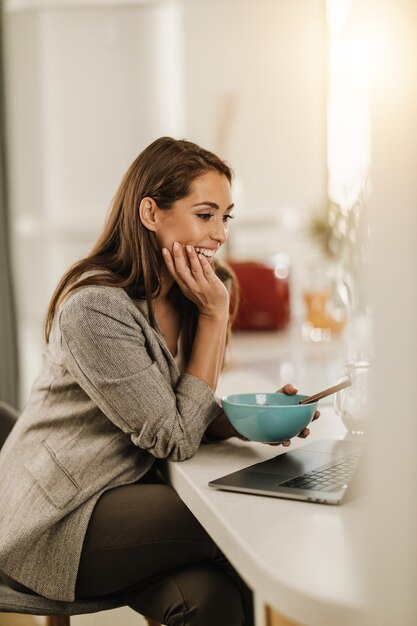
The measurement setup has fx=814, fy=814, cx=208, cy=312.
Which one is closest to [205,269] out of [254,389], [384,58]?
[254,389]

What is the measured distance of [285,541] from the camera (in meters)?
0.84

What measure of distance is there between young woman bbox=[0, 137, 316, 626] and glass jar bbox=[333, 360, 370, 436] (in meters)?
0.19

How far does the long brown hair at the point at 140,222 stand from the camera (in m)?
1.38

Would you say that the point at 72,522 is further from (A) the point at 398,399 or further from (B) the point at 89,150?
(B) the point at 89,150

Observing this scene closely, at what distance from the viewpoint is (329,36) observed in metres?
4.11

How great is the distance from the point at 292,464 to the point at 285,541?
31 cm

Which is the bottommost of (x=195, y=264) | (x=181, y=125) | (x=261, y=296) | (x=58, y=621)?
(x=58, y=621)

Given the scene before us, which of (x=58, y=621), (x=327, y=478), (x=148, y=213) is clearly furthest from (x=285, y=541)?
(x=148, y=213)

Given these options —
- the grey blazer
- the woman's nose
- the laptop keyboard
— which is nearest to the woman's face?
the woman's nose

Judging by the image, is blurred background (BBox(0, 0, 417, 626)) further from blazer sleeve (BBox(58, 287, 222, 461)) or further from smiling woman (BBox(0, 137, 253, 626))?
blazer sleeve (BBox(58, 287, 222, 461))

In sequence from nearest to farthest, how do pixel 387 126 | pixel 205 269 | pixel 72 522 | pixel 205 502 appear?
1. pixel 387 126
2. pixel 205 502
3. pixel 72 522
4. pixel 205 269

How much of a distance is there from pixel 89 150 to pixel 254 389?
8.80 feet

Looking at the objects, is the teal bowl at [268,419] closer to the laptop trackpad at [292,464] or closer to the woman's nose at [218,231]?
the laptop trackpad at [292,464]

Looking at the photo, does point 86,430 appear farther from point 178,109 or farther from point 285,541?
point 178,109
